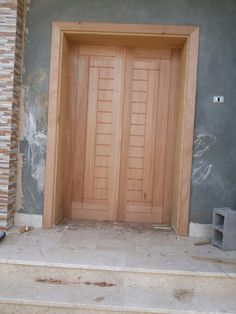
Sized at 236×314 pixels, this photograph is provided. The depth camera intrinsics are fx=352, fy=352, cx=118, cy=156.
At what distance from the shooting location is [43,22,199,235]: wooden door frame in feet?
12.7

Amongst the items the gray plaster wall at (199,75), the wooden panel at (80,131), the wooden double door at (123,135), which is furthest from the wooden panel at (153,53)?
the wooden panel at (80,131)

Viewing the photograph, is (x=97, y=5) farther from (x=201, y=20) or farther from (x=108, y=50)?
(x=201, y=20)

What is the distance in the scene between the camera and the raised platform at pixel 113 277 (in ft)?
8.69

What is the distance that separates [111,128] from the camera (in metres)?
4.41

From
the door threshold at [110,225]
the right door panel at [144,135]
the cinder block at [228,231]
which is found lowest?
the door threshold at [110,225]

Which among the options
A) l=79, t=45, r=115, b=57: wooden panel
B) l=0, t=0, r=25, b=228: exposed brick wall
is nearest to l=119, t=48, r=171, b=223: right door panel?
l=79, t=45, r=115, b=57: wooden panel

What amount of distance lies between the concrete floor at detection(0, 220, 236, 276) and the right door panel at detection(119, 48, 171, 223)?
14.0 inches

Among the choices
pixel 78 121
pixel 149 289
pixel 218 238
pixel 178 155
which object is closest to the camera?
pixel 149 289

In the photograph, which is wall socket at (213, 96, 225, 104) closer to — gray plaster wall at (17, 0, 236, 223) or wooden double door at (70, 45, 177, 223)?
gray plaster wall at (17, 0, 236, 223)

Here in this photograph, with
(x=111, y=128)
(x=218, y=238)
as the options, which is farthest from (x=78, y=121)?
(x=218, y=238)

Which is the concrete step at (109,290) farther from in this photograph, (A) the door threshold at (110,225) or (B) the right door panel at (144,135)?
(B) the right door panel at (144,135)

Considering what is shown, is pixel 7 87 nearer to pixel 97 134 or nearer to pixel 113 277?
pixel 97 134

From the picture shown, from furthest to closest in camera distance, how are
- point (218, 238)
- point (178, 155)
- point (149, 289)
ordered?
point (178, 155) < point (218, 238) < point (149, 289)

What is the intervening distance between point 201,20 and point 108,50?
116cm
